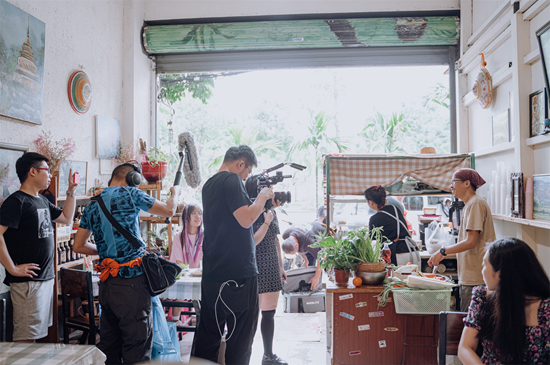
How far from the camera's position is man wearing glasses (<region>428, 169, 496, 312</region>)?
2.72 m

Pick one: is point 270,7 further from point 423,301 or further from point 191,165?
point 423,301

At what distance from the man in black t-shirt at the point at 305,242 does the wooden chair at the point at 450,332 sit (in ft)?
8.19

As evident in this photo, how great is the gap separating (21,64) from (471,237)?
149 inches

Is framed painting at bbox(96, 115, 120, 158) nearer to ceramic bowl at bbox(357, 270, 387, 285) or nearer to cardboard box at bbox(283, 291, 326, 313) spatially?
cardboard box at bbox(283, 291, 326, 313)

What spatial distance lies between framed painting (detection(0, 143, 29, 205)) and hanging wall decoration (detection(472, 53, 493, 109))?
4.22m

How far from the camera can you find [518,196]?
2.84 m

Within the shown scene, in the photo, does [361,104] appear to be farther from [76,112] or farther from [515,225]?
[76,112]

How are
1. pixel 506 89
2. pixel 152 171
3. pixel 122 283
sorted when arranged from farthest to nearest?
pixel 152 171 < pixel 506 89 < pixel 122 283

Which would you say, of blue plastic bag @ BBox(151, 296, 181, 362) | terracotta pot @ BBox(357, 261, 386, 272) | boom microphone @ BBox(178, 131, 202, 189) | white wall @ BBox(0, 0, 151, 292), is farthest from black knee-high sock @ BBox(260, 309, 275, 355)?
white wall @ BBox(0, 0, 151, 292)

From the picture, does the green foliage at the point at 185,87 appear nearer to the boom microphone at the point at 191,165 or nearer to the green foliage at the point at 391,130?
the boom microphone at the point at 191,165

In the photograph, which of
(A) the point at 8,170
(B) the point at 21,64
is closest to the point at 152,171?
(A) the point at 8,170

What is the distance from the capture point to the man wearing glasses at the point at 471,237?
2723 millimetres

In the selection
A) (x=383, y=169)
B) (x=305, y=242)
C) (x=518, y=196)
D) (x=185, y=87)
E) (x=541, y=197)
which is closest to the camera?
(x=541, y=197)

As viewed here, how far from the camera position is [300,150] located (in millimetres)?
7680
